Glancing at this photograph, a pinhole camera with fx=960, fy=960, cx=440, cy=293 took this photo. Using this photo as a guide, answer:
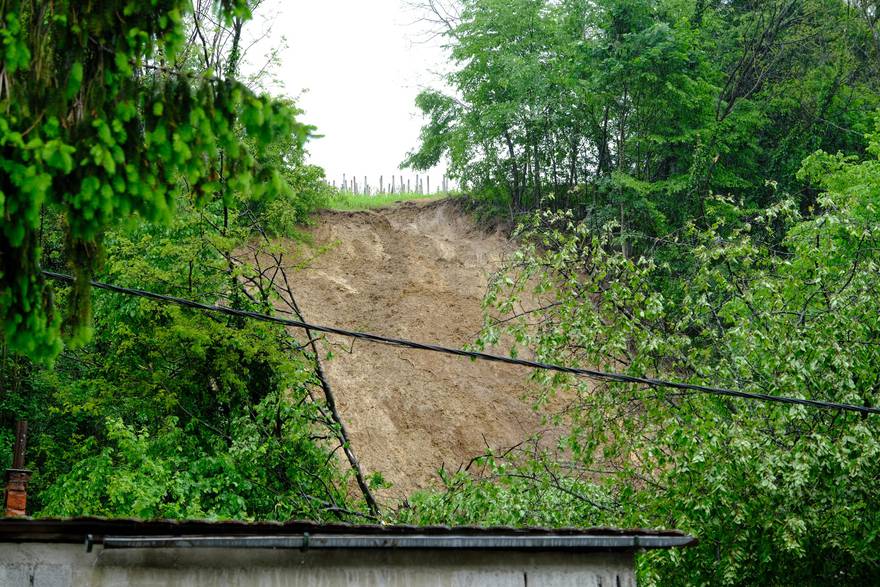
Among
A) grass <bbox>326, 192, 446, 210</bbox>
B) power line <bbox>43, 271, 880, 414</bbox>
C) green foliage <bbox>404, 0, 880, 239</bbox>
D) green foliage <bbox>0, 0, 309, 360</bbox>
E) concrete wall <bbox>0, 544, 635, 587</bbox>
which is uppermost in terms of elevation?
green foliage <bbox>404, 0, 880, 239</bbox>

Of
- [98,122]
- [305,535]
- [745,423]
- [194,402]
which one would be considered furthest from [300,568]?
[194,402]

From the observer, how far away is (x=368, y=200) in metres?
41.5

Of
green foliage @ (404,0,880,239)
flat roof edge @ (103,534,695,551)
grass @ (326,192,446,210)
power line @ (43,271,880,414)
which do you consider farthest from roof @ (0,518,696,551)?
grass @ (326,192,446,210)

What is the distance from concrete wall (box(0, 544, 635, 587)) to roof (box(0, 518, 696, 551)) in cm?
14

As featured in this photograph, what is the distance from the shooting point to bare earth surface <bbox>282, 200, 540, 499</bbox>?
87.8 feet

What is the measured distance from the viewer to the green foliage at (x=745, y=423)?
12320mm

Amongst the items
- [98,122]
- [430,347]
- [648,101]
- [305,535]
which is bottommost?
[305,535]

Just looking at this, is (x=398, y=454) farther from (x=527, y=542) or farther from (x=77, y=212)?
(x=77, y=212)

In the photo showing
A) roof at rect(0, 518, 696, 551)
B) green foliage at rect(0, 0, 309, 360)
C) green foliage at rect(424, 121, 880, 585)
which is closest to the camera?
green foliage at rect(0, 0, 309, 360)

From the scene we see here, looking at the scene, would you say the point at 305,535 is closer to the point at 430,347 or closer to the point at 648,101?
the point at 430,347

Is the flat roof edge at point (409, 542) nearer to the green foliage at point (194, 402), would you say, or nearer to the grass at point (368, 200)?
the green foliage at point (194, 402)

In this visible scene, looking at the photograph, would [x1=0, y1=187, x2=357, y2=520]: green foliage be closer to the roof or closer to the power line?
the power line

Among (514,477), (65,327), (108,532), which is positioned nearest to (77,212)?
(65,327)

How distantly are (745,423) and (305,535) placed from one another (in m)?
8.04
